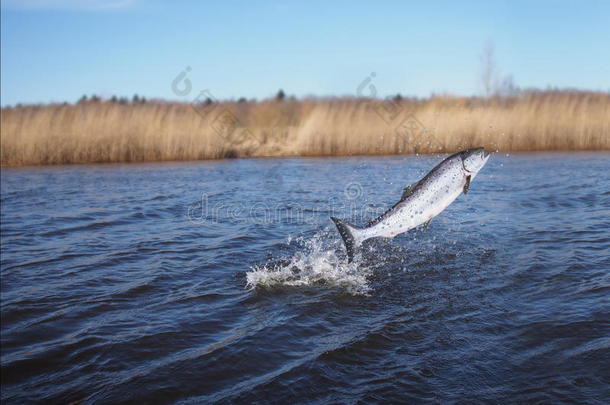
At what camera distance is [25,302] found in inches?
235

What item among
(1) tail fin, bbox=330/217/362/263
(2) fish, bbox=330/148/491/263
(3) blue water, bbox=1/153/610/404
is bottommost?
(3) blue water, bbox=1/153/610/404

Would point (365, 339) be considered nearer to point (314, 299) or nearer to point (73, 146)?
point (314, 299)

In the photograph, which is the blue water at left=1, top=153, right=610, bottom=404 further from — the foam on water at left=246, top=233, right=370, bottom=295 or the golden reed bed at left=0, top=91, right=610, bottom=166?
the golden reed bed at left=0, top=91, right=610, bottom=166

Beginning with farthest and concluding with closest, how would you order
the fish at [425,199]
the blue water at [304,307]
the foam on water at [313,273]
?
the foam on water at [313,273]
the fish at [425,199]
the blue water at [304,307]

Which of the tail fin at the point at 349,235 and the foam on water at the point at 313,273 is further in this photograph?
the foam on water at the point at 313,273

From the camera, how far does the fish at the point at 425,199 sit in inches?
220

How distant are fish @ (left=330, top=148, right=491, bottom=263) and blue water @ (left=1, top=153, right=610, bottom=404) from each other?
689 mm

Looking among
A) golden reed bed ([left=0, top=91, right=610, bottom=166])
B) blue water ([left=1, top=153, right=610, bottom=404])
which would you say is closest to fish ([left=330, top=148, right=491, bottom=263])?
blue water ([left=1, top=153, right=610, bottom=404])

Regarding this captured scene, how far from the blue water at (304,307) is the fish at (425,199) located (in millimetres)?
689

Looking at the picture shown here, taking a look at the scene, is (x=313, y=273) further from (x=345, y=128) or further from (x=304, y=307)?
(x=345, y=128)

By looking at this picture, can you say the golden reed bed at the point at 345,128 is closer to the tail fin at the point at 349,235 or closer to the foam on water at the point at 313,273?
the foam on water at the point at 313,273

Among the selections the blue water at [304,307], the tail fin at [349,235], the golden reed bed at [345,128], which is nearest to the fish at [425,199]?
the tail fin at [349,235]

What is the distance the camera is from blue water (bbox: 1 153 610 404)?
13.1ft

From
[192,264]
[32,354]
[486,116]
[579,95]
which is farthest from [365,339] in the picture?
[579,95]
